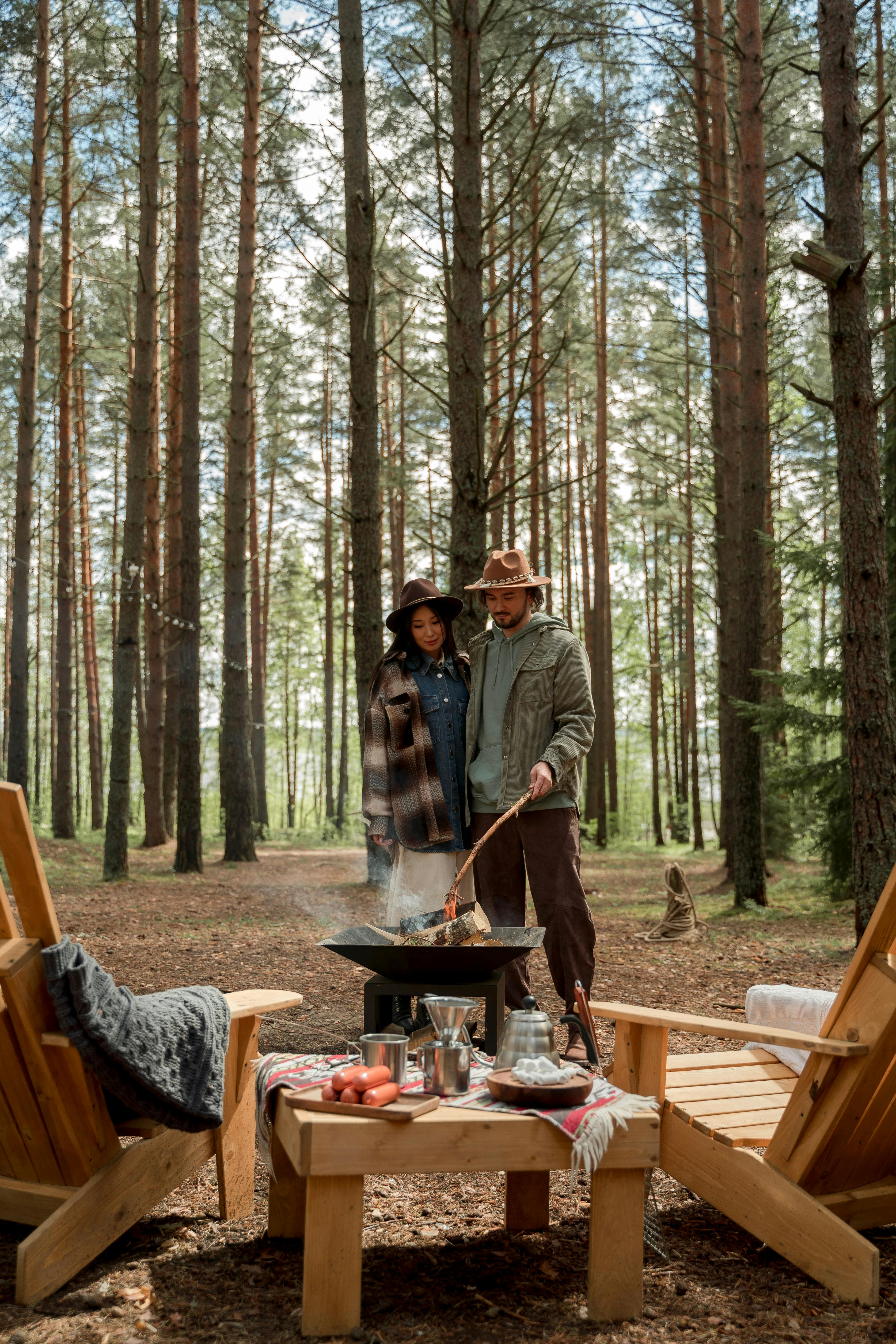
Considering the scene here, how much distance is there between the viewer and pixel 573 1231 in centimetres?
292

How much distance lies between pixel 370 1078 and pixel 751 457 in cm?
828

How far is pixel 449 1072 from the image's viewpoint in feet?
8.40

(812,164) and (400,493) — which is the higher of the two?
(400,493)

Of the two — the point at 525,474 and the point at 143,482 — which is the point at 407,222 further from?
the point at 525,474

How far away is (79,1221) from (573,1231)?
4.37 feet

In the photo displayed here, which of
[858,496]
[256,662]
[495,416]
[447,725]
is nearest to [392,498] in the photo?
[256,662]

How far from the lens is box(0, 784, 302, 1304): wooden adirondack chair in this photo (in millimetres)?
2355

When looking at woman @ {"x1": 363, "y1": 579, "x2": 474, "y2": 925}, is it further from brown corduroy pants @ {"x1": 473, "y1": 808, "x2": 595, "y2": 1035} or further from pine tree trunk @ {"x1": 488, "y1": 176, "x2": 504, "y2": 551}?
pine tree trunk @ {"x1": 488, "y1": 176, "x2": 504, "y2": 551}

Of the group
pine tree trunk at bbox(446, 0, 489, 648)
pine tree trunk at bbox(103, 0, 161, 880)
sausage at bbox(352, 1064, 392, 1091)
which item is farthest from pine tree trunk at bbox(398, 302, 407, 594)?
sausage at bbox(352, 1064, 392, 1091)

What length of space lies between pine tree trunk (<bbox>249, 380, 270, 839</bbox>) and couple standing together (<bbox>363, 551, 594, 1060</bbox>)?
15.1 metres

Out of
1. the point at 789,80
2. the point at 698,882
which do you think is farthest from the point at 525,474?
the point at 789,80

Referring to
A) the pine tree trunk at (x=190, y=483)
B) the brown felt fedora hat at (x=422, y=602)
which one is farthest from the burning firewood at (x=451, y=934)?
the pine tree trunk at (x=190, y=483)

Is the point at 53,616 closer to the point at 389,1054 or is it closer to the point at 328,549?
the point at 328,549

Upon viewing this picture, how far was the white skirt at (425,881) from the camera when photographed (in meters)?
4.14
